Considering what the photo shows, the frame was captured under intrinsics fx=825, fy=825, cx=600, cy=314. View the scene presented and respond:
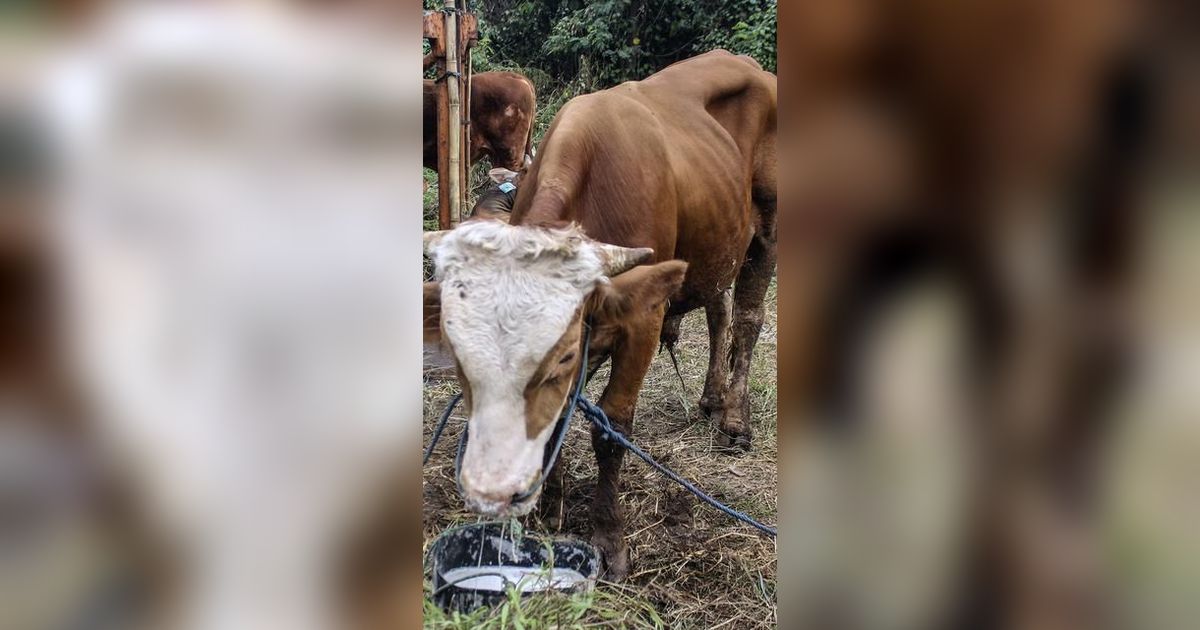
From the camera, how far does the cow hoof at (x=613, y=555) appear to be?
2.92 metres

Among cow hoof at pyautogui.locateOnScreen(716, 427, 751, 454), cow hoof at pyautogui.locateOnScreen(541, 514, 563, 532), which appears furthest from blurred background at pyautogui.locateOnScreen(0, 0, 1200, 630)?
cow hoof at pyautogui.locateOnScreen(716, 427, 751, 454)

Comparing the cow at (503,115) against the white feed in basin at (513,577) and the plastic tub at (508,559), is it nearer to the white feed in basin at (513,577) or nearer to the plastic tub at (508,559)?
the plastic tub at (508,559)

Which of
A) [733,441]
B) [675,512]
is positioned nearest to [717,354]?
[733,441]

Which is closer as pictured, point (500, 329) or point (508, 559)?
point (500, 329)

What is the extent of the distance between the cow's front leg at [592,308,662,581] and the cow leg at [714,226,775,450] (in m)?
1.45

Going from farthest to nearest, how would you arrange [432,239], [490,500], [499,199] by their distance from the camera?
1. [499,199]
2. [432,239]
3. [490,500]

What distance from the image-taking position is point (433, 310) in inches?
87.7

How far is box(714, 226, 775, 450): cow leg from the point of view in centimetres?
440

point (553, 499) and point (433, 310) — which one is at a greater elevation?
point (433, 310)

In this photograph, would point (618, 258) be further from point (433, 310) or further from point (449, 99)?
point (449, 99)
